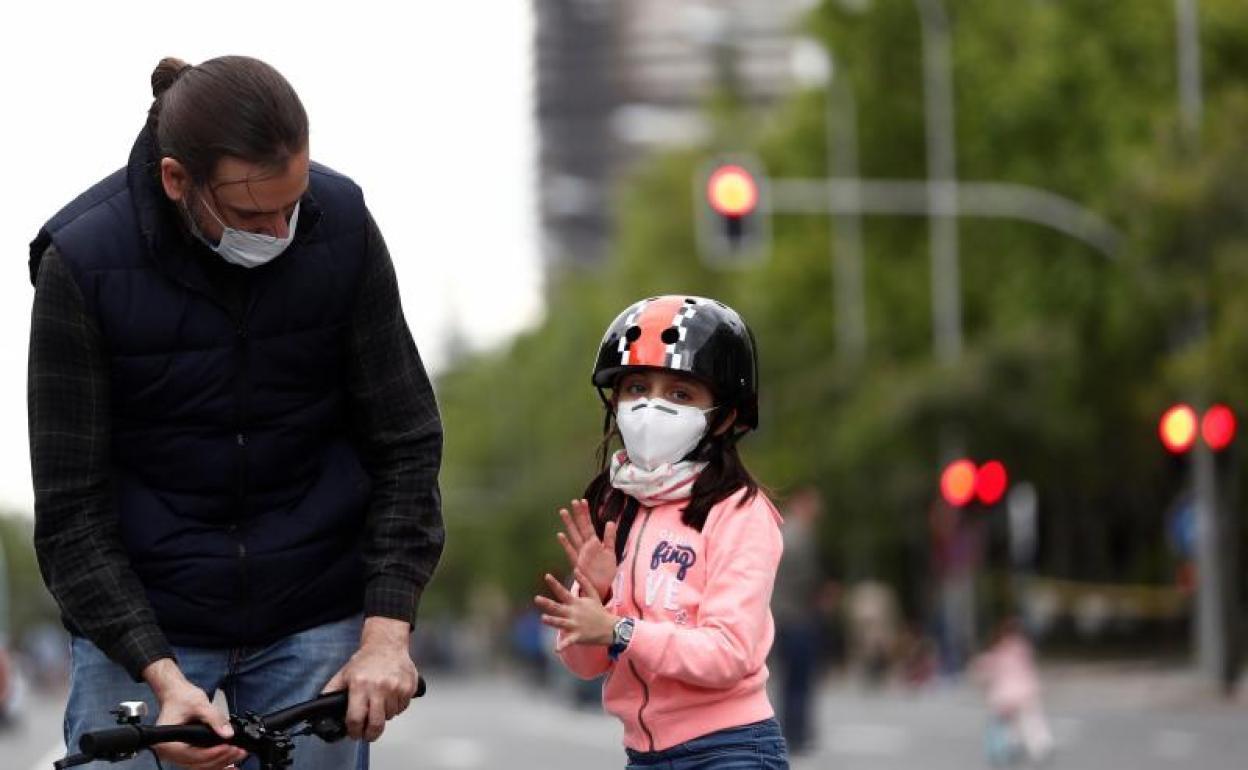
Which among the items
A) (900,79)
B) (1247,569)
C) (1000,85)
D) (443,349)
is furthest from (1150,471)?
(443,349)

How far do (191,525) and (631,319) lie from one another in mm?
973

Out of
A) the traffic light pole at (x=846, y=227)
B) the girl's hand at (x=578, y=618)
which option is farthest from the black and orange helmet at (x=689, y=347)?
the traffic light pole at (x=846, y=227)

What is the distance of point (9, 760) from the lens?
19.0m

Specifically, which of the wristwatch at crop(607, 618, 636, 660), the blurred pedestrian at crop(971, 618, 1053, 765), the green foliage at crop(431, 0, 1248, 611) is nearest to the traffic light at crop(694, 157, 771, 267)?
the green foliage at crop(431, 0, 1248, 611)

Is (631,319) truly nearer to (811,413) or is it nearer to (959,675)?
(959,675)

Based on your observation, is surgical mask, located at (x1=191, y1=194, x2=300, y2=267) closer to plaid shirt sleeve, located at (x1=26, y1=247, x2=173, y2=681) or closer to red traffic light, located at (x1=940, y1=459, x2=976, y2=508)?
plaid shirt sleeve, located at (x1=26, y1=247, x2=173, y2=681)

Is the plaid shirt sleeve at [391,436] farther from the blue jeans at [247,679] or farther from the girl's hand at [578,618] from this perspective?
the girl's hand at [578,618]

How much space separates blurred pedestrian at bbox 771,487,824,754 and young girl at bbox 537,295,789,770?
1166cm

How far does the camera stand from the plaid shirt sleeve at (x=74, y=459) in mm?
4352

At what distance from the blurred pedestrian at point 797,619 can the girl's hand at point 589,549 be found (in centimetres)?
1176

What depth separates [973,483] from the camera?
33906 millimetres

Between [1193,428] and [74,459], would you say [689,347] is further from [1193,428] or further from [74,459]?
[1193,428]

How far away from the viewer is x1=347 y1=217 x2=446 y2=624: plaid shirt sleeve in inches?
179

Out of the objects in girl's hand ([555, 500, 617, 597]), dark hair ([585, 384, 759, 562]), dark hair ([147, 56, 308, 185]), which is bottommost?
girl's hand ([555, 500, 617, 597])
